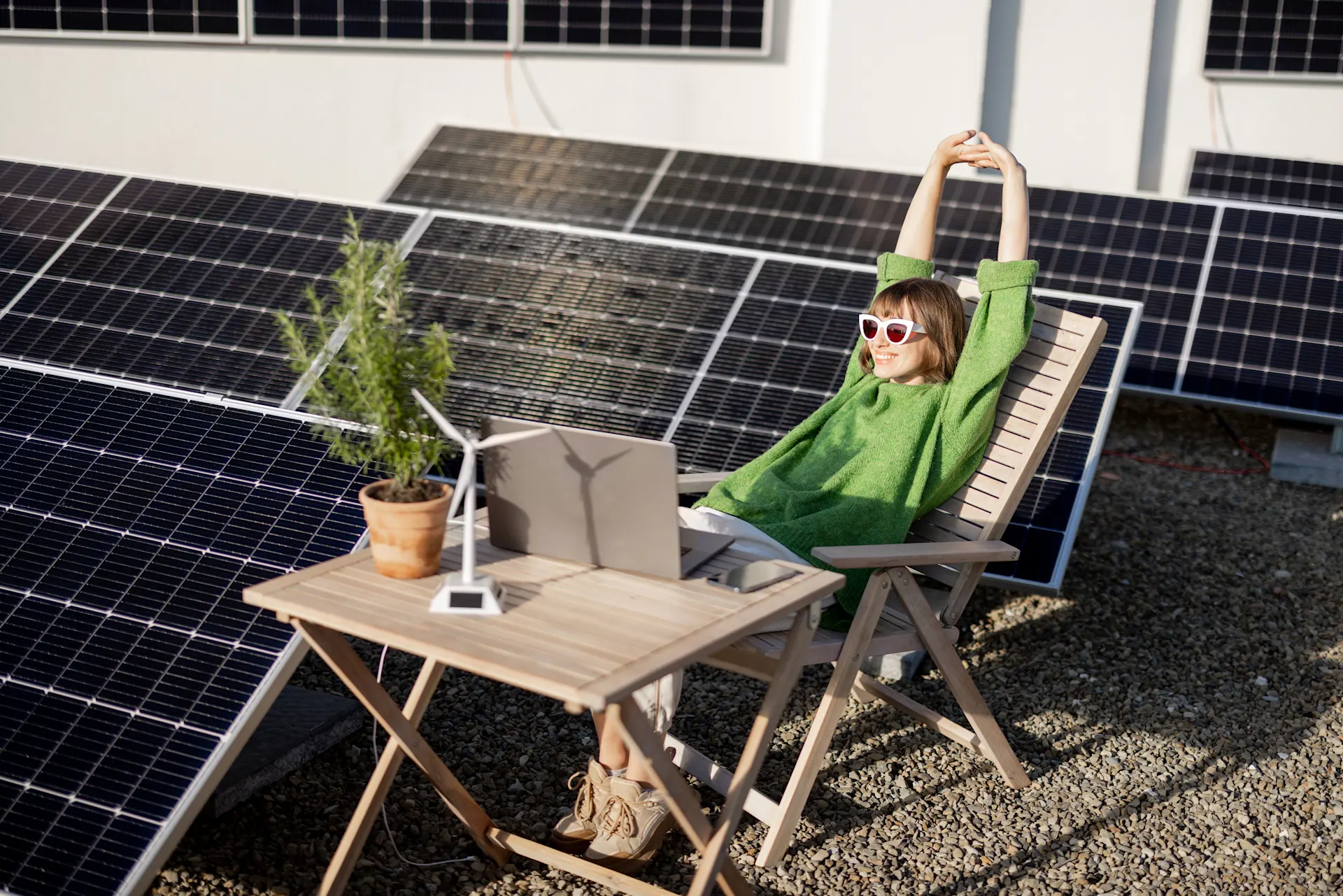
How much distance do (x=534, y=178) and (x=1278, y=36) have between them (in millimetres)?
4827

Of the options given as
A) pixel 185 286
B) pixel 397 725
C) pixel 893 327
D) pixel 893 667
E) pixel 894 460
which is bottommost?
pixel 893 667

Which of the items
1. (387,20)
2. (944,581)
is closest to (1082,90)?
(387,20)

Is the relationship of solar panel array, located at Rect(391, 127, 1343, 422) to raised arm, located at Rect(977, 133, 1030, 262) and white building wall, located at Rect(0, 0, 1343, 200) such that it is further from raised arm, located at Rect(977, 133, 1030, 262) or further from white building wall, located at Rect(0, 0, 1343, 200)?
raised arm, located at Rect(977, 133, 1030, 262)

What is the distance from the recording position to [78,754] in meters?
2.97

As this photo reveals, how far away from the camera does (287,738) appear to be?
11.9 ft

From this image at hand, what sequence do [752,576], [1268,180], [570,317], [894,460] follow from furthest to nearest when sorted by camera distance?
1. [1268,180]
2. [570,317]
3. [894,460]
4. [752,576]

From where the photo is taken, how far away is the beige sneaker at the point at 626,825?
3.23 meters

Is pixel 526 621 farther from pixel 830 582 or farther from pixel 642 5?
pixel 642 5

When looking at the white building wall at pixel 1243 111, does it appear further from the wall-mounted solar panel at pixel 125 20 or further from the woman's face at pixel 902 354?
the wall-mounted solar panel at pixel 125 20

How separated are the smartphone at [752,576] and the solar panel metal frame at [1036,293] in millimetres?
1628

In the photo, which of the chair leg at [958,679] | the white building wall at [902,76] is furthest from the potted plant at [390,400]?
the white building wall at [902,76]

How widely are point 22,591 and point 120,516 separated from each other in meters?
0.30

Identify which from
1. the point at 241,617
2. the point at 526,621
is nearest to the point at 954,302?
the point at 526,621

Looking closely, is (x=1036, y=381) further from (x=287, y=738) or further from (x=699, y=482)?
(x=287, y=738)
